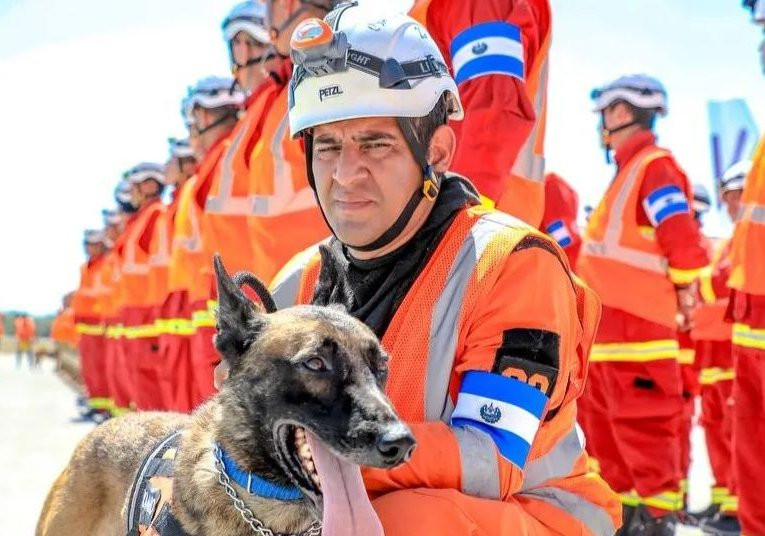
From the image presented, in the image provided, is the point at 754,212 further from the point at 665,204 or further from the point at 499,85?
the point at 499,85

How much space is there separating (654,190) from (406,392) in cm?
431

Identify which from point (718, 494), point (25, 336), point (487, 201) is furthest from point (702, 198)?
point (25, 336)

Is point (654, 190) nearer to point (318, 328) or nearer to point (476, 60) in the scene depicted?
point (476, 60)

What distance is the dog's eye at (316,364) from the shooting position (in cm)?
232

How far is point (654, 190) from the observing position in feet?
20.7

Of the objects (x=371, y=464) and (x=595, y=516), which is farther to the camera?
(x=595, y=516)

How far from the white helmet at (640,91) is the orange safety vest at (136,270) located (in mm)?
6032

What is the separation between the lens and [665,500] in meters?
5.91

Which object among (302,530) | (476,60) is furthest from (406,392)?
(476,60)

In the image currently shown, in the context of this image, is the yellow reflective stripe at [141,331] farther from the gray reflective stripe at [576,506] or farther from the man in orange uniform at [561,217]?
the gray reflective stripe at [576,506]

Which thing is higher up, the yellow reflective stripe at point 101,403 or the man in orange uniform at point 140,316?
the man in orange uniform at point 140,316

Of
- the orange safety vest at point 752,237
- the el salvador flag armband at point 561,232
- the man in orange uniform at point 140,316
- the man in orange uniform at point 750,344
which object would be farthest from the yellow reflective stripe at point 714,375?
the man in orange uniform at point 140,316

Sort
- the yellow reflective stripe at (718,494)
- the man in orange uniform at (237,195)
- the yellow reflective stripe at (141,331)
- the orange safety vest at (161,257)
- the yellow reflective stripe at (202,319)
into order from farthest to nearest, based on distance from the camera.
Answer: the yellow reflective stripe at (141,331), the orange safety vest at (161,257), the yellow reflective stripe at (718,494), the yellow reflective stripe at (202,319), the man in orange uniform at (237,195)

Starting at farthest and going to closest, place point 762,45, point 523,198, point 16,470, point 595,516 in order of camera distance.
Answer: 1. point 16,470
2. point 762,45
3. point 523,198
4. point 595,516
